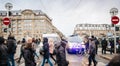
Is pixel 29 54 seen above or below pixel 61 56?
above

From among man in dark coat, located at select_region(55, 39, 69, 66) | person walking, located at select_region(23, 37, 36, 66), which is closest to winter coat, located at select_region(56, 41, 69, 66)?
man in dark coat, located at select_region(55, 39, 69, 66)

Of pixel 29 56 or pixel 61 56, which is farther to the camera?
pixel 61 56

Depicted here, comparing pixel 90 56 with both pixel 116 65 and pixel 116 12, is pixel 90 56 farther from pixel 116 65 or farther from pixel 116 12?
pixel 116 65

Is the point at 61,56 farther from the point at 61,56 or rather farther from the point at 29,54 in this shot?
the point at 29,54

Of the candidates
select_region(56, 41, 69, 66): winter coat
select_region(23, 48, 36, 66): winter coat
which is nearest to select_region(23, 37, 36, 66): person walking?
select_region(23, 48, 36, 66): winter coat

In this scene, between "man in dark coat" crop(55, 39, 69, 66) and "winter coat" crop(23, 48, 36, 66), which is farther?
"man in dark coat" crop(55, 39, 69, 66)

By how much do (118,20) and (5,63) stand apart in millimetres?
19396

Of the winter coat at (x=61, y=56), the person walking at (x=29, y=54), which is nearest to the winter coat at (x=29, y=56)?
the person walking at (x=29, y=54)

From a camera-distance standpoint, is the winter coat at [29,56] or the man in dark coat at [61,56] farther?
the man in dark coat at [61,56]

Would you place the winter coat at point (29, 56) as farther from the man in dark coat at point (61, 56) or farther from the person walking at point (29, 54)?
the man in dark coat at point (61, 56)

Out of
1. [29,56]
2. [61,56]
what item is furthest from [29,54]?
[61,56]

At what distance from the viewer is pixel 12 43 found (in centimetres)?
1738

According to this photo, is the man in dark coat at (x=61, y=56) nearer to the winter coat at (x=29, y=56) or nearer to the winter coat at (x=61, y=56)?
the winter coat at (x=61, y=56)

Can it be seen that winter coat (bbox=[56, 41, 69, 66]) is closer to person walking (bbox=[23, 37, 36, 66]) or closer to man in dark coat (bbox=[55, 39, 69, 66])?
man in dark coat (bbox=[55, 39, 69, 66])
